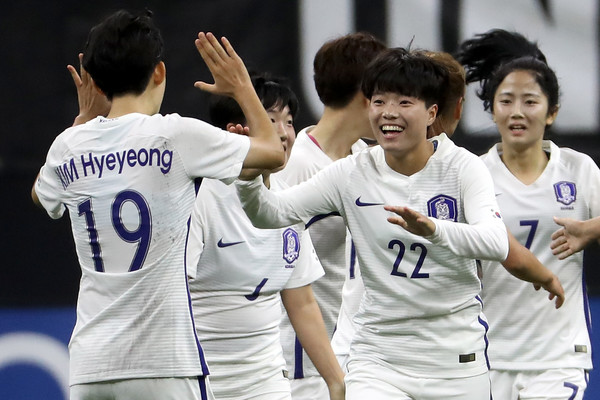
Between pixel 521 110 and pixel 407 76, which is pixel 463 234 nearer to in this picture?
pixel 407 76

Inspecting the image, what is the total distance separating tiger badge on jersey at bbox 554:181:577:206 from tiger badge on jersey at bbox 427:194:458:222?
1174 mm

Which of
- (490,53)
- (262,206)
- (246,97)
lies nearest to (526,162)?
(490,53)

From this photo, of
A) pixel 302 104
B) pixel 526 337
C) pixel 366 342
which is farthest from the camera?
pixel 302 104

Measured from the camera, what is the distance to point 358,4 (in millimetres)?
7156

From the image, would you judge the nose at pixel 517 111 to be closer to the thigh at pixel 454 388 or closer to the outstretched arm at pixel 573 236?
the outstretched arm at pixel 573 236

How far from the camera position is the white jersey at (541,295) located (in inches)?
219

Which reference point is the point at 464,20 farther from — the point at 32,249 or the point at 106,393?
the point at 106,393

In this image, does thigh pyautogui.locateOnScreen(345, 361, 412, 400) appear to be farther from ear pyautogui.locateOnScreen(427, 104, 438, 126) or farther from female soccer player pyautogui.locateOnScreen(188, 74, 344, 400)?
ear pyautogui.locateOnScreen(427, 104, 438, 126)

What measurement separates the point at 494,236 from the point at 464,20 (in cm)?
306

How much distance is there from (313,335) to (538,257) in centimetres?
109

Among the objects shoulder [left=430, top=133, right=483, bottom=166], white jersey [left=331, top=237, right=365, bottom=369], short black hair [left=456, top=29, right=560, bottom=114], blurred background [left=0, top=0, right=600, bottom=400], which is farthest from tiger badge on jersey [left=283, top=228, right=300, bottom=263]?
blurred background [left=0, top=0, right=600, bottom=400]

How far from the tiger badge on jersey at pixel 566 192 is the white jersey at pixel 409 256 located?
1096mm

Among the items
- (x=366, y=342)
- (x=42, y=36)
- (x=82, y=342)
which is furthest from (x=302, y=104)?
(x=82, y=342)

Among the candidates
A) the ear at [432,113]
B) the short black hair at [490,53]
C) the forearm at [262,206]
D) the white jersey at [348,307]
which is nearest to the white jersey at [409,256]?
the forearm at [262,206]
